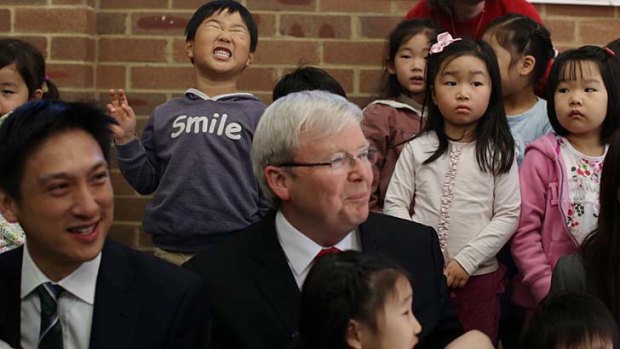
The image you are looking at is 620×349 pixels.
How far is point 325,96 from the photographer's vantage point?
2.79 m

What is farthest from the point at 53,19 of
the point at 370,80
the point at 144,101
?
the point at 370,80

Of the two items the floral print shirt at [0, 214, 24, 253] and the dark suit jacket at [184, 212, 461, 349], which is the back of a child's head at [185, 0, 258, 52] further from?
the dark suit jacket at [184, 212, 461, 349]

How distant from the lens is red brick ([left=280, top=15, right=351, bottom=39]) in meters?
4.57

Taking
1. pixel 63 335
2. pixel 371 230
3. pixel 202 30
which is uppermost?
pixel 202 30

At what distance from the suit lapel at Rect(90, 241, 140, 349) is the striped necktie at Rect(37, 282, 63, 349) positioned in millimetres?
78

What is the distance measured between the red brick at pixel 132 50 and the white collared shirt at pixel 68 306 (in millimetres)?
2210

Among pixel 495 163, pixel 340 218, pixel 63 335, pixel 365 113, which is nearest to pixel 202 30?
pixel 365 113

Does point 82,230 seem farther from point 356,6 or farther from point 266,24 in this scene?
point 356,6

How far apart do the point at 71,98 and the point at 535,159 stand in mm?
1929

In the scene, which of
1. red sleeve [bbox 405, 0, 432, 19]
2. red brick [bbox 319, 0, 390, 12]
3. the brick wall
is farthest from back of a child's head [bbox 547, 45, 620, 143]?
red brick [bbox 319, 0, 390, 12]

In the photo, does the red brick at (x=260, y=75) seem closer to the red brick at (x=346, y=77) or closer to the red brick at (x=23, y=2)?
the red brick at (x=346, y=77)

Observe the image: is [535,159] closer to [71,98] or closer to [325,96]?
[325,96]

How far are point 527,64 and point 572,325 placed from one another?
1.47m

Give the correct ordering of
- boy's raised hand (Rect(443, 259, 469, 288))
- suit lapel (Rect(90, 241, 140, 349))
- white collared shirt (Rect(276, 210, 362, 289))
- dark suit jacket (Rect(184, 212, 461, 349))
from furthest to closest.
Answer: boy's raised hand (Rect(443, 259, 469, 288)) < white collared shirt (Rect(276, 210, 362, 289)) < dark suit jacket (Rect(184, 212, 461, 349)) < suit lapel (Rect(90, 241, 140, 349))
